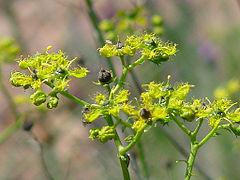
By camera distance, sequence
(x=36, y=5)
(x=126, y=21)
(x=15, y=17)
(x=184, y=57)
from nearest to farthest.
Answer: (x=126, y=21) → (x=15, y=17) → (x=184, y=57) → (x=36, y=5)

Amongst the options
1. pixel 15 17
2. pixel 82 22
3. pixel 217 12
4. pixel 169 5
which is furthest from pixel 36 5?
pixel 15 17

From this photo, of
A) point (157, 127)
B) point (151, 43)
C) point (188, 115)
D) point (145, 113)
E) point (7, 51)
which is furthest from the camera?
point (157, 127)

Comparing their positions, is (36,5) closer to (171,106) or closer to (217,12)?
(217,12)

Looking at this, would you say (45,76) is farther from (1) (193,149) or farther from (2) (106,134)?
(1) (193,149)

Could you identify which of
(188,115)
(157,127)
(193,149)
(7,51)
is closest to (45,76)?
(188,115)

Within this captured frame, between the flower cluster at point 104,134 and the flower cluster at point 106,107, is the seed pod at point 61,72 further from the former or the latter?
the flower cluster at point 104,134
